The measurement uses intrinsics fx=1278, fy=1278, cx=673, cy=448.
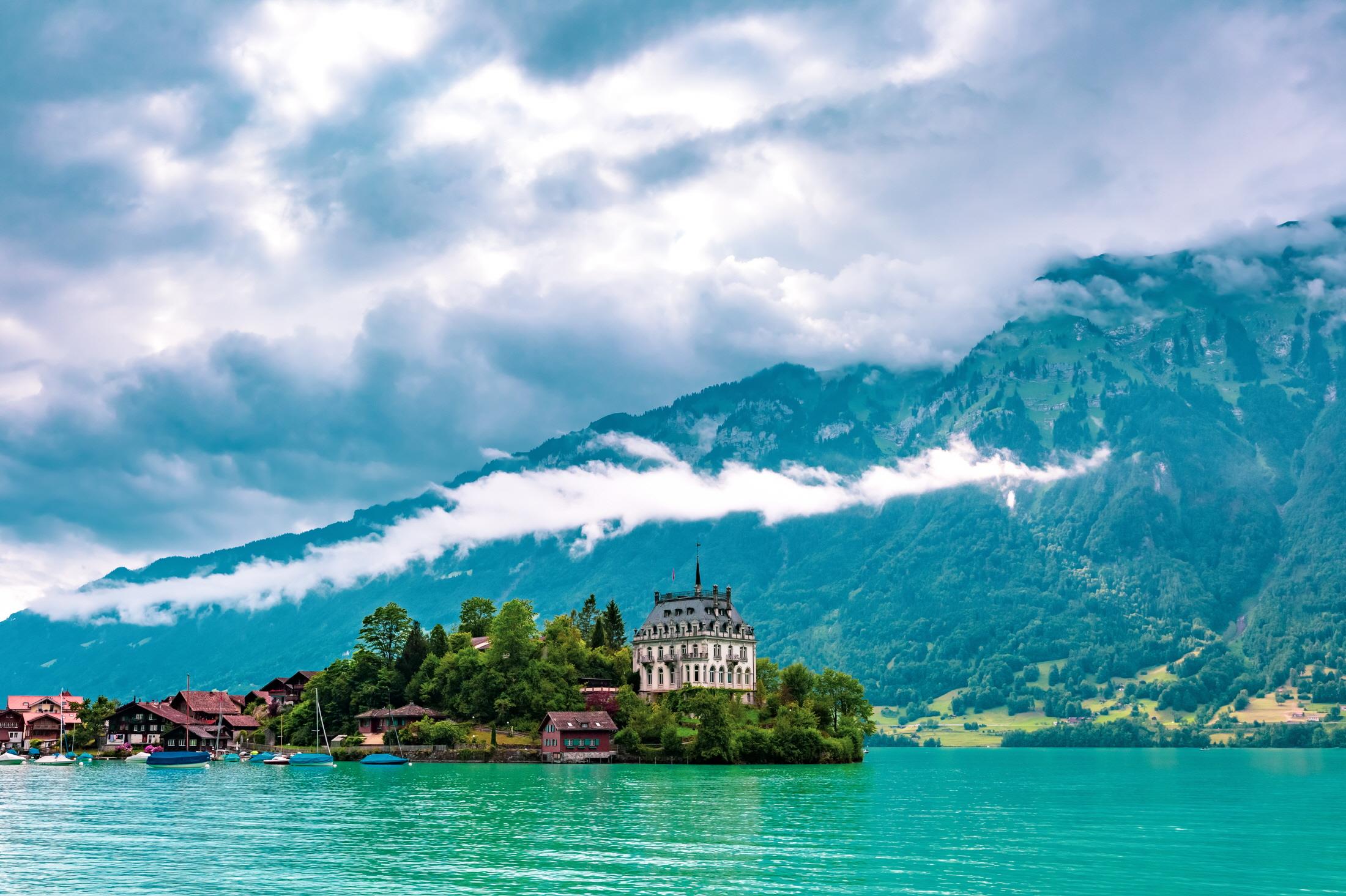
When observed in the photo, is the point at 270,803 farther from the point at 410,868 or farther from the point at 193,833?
the point at 410,868

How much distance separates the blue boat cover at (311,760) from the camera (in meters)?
171

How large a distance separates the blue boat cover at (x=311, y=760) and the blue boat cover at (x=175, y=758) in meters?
16.1

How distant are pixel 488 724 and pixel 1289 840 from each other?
119 m

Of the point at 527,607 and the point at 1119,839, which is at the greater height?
the point at 527,607

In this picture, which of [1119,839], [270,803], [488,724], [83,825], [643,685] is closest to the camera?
[1119,839]

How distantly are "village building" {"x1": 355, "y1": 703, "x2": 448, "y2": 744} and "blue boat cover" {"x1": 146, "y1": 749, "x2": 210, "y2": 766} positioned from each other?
884 inches

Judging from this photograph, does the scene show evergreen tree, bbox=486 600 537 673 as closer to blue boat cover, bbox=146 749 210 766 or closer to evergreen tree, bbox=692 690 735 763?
evergreen tree, bbox=692 690 735 763

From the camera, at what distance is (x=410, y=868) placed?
64188 millimetres

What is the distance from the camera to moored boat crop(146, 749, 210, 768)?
577 feet

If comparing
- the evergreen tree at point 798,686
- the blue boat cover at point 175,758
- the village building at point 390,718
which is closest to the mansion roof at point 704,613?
the evergreen tree at point 798,686

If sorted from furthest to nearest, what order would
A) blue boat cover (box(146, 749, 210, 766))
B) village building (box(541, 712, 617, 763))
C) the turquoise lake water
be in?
blue boat cover (box(146, 749, 210, 766))
village building (box(541, 712, 617, 763))
the turquoise lake water

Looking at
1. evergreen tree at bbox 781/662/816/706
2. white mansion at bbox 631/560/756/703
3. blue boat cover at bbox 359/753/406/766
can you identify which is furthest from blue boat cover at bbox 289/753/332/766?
evergreen tree at bbox 781/662/816/706

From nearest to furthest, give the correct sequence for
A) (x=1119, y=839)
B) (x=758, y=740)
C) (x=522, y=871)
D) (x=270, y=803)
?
(x=522, y=871), (x=1119, y=839), (x=270, y=803), (x=758, y=740)

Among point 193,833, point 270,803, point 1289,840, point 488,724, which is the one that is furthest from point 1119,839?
point 488,724
